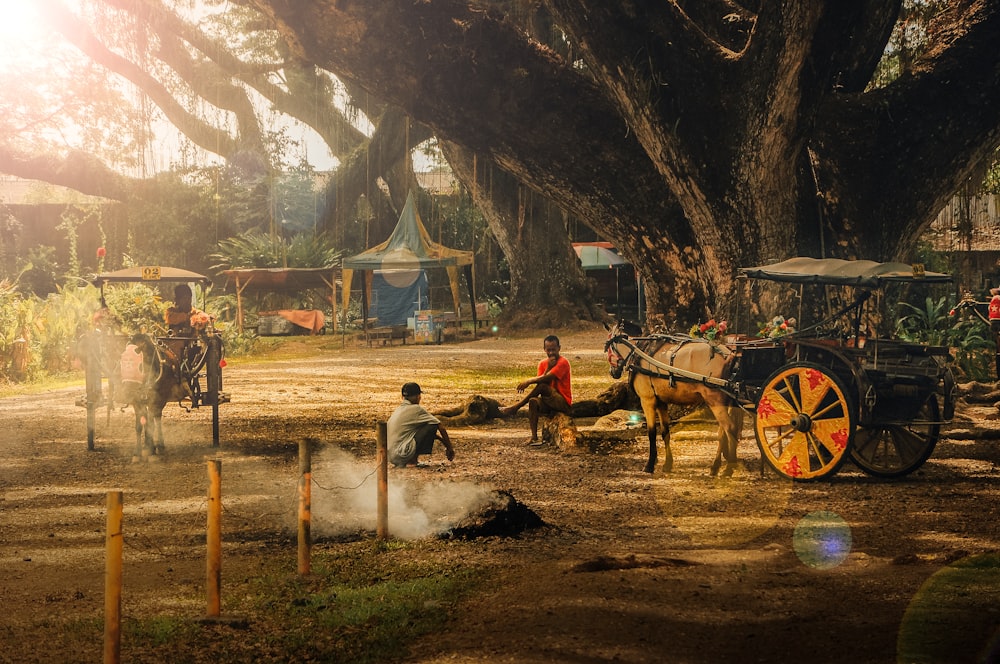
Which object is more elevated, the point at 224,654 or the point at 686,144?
the point at 686,144

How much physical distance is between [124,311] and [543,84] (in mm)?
10402

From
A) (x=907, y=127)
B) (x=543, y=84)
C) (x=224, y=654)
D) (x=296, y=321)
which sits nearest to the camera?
(x=224, y=654)

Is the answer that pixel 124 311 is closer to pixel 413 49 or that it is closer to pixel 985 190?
pixel 413 49

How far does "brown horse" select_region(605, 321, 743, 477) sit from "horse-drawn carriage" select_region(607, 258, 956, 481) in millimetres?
11

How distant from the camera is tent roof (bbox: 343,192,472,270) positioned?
93.7ft

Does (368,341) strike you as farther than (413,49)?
Yes

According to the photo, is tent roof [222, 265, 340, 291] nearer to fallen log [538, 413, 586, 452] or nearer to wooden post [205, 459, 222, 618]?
fallen log [538, 413, 586, 452]

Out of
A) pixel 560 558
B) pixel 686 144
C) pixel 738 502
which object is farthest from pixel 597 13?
pixel 560 558

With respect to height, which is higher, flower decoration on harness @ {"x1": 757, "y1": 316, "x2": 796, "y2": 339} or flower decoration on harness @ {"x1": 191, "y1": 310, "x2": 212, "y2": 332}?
flower decoration on harness @ {"x1": 191, "y1": 310, "x2": 212, "y2": 332}

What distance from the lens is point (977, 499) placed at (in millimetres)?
8828

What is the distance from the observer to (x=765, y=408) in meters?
9.84

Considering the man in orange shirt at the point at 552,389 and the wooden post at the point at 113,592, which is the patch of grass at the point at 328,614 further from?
the man in orange shirt at the point at 552,389

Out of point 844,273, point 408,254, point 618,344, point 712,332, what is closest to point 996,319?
point 712,332

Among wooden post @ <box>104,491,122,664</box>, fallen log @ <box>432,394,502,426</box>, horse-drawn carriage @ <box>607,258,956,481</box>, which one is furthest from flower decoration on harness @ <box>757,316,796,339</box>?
wooden post @ <box>104,491,122,664</box>
